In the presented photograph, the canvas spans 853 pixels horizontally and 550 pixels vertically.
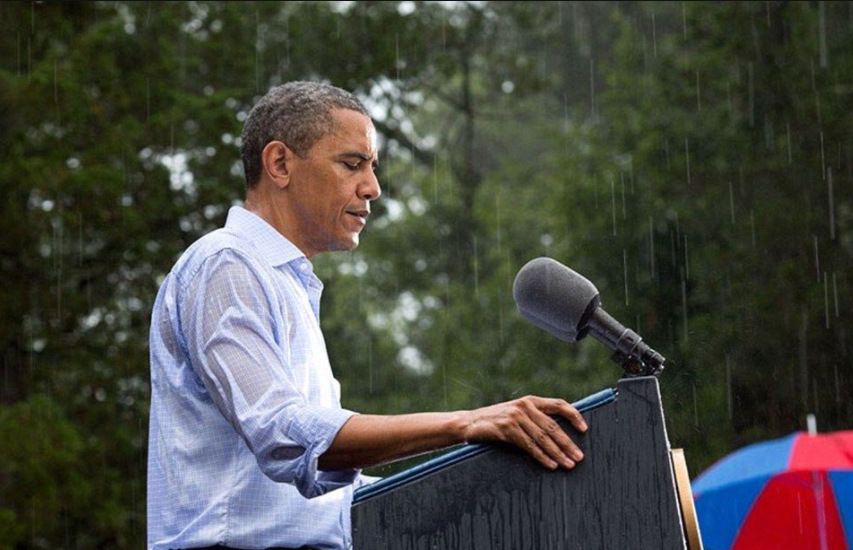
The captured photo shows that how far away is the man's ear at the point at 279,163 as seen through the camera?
7.50 feet

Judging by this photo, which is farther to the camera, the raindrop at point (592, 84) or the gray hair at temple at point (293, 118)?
the raindrop at point (592, 84)

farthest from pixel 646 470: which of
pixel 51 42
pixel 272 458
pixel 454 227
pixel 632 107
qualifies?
pixel 454 227

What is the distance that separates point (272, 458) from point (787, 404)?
44.0 feet

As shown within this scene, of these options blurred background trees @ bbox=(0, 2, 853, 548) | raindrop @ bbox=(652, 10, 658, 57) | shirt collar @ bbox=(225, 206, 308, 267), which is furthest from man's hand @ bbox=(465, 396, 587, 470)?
raindrop @ bbox=(652, 10, 658, 57)

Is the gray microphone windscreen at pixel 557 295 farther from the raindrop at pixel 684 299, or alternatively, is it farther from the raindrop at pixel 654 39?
the raindrop at pixel 654 39

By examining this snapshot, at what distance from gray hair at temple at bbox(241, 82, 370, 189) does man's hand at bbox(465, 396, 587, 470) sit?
2.29ft

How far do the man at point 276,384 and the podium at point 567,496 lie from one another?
0.03 m

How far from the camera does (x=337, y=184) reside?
225 cm

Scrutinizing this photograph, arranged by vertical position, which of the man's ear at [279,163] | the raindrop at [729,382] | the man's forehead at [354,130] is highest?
the man's forehead at [354,130]

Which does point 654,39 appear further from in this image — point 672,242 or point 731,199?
point 672,242

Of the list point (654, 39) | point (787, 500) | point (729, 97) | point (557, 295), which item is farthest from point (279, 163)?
point (654, 39)

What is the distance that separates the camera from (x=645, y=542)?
5.67ft

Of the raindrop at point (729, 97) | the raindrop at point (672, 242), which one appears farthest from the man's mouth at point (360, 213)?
the raindrop at point (729, 97)

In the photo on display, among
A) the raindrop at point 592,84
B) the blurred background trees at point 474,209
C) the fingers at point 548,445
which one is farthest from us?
the raindrop at point 592,84
